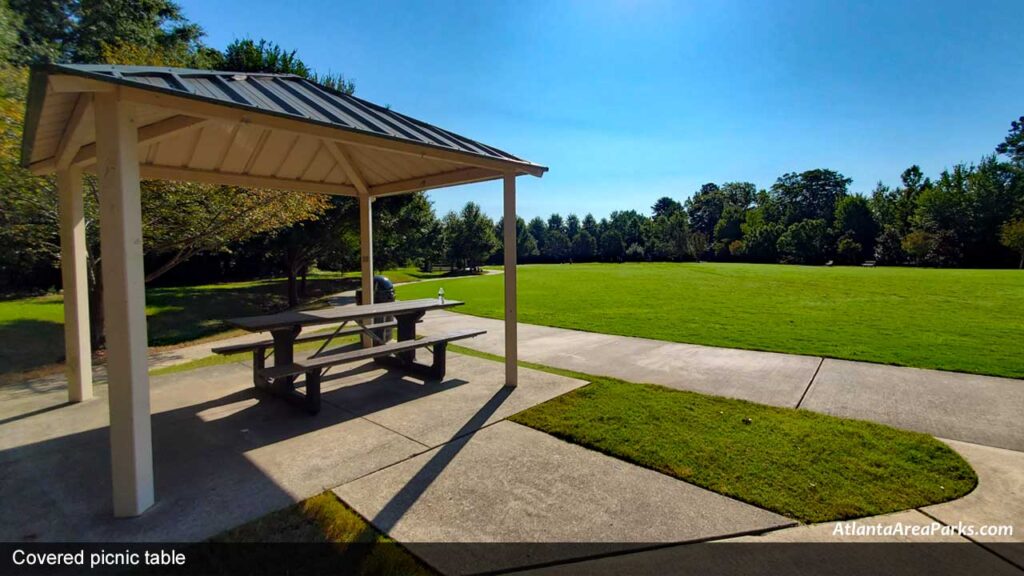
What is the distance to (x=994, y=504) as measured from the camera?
9.94 feet

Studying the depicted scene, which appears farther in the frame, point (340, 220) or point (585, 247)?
point (585, 247)

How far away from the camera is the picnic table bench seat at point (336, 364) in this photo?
450cm

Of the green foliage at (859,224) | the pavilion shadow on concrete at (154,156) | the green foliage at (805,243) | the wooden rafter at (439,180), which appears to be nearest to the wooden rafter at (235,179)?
the pavilion shadow on concrete at (154,156)

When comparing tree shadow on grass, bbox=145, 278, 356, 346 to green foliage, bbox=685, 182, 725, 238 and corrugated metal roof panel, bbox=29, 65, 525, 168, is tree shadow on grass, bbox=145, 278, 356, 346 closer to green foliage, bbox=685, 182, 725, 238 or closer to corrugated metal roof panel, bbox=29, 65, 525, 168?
corrugated metal roof panel, bbox=29, 65, 525, 168

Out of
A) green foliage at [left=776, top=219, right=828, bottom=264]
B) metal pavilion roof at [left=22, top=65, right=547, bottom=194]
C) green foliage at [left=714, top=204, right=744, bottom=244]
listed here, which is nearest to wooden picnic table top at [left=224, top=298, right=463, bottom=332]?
metal pavilion roof at [left=22, top=65, right=547, bottom=194]

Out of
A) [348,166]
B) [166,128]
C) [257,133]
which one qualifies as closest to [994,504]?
[166,128]

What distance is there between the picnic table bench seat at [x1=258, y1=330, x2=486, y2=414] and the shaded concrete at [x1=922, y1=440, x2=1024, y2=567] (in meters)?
4.67

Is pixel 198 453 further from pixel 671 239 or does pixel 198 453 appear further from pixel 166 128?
pixel 671 239

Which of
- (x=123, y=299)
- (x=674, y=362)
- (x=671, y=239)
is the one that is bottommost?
(x=674, y=362)

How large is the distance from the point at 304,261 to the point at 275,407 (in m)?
14.4

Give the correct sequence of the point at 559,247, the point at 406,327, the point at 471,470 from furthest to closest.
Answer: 1. the point at 559,247
2. the point at 406,327
3. the point at 471,470

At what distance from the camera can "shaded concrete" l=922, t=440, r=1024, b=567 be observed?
264cm

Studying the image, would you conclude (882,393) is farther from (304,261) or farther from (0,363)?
(304,261)

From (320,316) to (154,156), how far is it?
7.96ft
